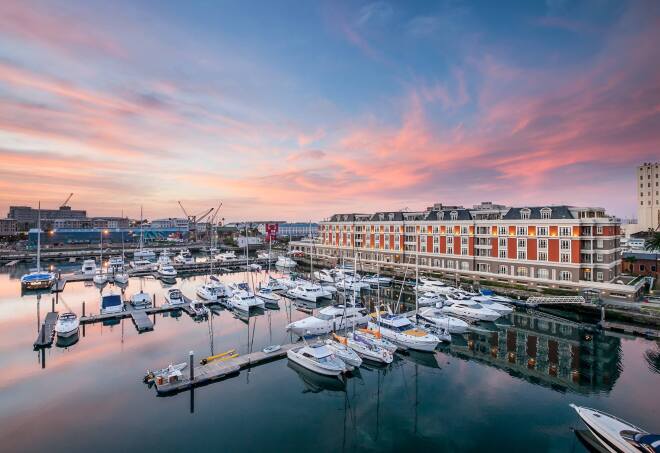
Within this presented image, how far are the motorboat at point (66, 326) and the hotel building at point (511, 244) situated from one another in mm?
37499

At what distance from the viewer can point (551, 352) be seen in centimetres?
3247

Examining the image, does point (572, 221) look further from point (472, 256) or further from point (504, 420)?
point (504, 420)

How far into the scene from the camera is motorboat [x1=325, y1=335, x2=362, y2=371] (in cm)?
2817

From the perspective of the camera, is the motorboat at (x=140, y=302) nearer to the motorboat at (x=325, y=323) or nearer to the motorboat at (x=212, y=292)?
the motorboat at (x=212, y=292)

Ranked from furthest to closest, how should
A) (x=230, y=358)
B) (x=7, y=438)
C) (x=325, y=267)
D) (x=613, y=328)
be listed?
(x=325, y=267) < (x=613, y=328) < (x=230, y=358) < (x=7, y=438)

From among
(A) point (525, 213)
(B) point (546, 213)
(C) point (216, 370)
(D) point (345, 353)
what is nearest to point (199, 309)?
(C) point (216, 370)

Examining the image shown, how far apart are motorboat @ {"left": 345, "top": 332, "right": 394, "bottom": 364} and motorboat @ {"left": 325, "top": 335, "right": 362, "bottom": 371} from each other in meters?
0.83

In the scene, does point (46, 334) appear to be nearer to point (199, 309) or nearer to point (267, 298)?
point (199, 309)

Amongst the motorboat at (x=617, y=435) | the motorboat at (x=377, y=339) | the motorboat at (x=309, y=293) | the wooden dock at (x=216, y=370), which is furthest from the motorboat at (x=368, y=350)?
the motorboat at (x=309, y=293)

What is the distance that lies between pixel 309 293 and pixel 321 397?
91.4ft

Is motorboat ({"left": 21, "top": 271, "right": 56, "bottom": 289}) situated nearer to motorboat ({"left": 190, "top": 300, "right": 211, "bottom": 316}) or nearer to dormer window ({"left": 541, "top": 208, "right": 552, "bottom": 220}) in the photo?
motorboat ({"left": 190, "top": 300, "right": 211, "bottom": 316})

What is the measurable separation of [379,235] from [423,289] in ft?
83.2

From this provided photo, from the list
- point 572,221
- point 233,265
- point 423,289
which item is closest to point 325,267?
point 233,265

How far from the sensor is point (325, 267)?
87875 mm
